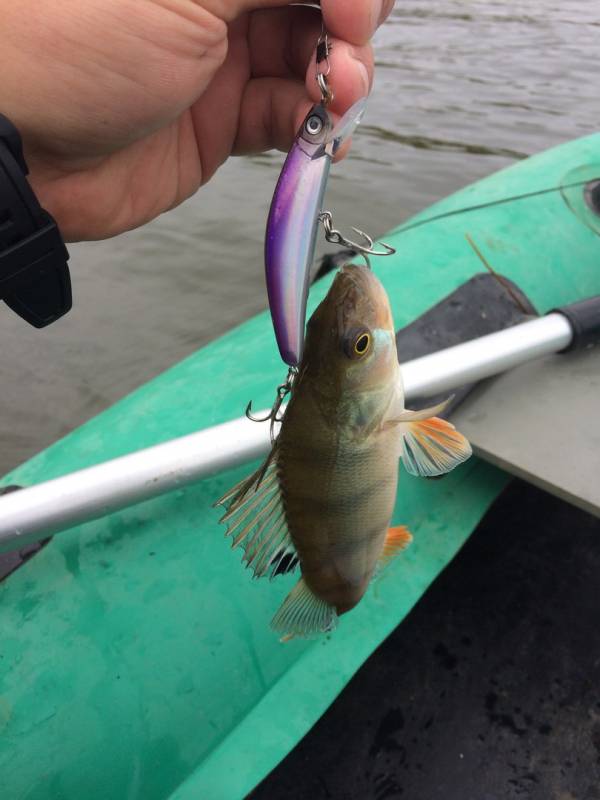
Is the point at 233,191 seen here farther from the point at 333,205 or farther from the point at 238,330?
the point at 238,330

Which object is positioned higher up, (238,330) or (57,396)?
(238,330)

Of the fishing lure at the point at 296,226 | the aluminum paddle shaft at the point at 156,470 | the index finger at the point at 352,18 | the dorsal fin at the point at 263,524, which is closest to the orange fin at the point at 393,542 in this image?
the dorsal fin at the point at 263,524

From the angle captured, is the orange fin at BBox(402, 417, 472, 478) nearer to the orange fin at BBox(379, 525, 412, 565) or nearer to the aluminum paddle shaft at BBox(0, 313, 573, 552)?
the orange fin at BBox(379, 525, 412, 565)

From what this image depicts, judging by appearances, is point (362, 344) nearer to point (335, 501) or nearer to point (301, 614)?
point (335, 501)

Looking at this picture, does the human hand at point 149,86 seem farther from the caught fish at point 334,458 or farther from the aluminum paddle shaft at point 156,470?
the aluminum paddle shaft at point 156,470

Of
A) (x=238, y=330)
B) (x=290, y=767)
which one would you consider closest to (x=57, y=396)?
(x=238, y=330)

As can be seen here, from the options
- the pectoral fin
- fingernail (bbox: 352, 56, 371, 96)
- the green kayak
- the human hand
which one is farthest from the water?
fingernail (bbox: 352, 56, 371, 96)

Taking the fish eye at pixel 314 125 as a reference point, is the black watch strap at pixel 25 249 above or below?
below

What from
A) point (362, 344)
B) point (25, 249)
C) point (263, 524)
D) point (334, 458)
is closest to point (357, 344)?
point (362, 344)
